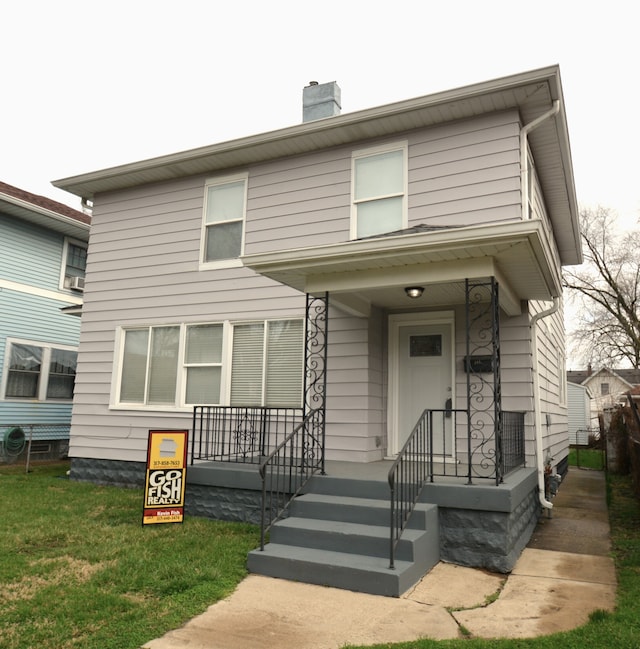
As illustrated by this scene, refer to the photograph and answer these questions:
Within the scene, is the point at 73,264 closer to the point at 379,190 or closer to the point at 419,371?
the point at 379,190

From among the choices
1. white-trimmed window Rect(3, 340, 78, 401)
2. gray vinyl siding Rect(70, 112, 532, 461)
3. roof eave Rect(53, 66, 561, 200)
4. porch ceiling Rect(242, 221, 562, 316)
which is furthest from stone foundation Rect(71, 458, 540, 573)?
white-trimmed window Rect(3, 340, 78, 401)

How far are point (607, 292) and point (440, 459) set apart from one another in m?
23.8

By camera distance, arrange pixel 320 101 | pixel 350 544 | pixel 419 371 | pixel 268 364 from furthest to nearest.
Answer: pixel 320 101
pixel 268 364
pixel 419 371
pixel 350 544

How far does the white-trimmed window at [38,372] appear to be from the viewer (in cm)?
1355

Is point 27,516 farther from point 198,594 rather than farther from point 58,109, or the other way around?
point 58,109

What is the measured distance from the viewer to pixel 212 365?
Answer: 8.75m

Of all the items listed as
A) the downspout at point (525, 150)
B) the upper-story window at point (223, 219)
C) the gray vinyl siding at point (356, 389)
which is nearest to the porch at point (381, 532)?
the gray vinyl siding at point (356, 389)

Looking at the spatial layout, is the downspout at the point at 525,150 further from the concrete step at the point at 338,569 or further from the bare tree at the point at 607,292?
the bare tree at the point at 607,292

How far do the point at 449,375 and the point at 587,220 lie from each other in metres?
26.1

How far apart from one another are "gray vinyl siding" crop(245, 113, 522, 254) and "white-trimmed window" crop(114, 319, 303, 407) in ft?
4.58

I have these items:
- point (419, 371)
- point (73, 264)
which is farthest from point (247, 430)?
point (73, 264)

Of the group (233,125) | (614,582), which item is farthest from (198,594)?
(233,125)

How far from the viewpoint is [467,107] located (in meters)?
7.16

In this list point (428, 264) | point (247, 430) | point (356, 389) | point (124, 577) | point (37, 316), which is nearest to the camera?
point (124, 577)
